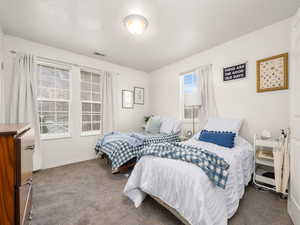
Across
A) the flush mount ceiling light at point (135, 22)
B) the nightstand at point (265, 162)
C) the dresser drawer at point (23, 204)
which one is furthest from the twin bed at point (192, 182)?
the flush mount ceiling light at point (135, 22)

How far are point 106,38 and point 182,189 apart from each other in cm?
275

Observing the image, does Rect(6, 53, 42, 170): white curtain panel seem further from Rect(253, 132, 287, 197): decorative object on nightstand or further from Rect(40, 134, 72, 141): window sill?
Rect(253, 132, 287, 197): decorative object on nightstand

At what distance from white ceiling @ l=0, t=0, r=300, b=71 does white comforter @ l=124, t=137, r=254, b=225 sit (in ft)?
6.48

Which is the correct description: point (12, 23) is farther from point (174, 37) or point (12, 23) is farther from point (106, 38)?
point (174, 37)

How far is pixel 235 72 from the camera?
2.54 meters

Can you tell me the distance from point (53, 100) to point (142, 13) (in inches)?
102

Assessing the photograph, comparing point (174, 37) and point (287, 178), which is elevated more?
point (174, 37)

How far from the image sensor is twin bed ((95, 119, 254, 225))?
1.15 metres

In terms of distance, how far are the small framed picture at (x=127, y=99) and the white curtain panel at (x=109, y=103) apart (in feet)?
1.28

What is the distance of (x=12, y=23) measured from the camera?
2082 mm

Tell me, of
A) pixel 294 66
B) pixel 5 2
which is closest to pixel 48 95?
pixel 5 2

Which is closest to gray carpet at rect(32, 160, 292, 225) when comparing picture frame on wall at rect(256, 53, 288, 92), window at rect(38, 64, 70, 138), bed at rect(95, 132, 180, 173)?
bed at rect(95, 132, 180, 173)

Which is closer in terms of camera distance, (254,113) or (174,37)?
(254,113)

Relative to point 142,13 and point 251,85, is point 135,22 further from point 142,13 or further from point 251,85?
point 251,85
